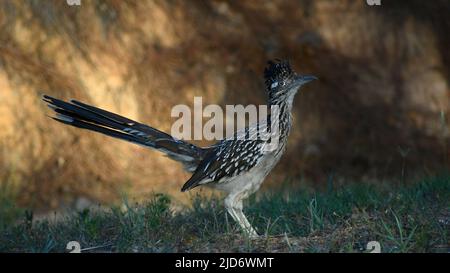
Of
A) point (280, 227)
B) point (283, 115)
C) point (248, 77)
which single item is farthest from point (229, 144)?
point (248, 77)

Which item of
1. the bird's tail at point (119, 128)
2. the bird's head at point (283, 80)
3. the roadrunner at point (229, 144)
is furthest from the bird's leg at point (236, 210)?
the bird's head at point (283, 80)

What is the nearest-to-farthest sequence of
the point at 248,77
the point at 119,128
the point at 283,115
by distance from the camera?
the point at 119,128, the point at 283,115, the point at 248,77

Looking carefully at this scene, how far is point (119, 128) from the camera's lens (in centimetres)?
611

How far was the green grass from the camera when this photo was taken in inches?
207

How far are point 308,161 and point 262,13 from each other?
2.21m

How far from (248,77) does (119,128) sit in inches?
189

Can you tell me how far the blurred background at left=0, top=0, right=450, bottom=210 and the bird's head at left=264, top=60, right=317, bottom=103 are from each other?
354cm

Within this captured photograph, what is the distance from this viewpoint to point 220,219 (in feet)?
20.4

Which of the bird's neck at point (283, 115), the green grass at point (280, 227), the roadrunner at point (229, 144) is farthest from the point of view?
the bird's neck at point (283, 115)

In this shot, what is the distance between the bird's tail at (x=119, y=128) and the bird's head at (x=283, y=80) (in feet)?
2.65

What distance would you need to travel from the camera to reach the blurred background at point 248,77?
9.48 metres

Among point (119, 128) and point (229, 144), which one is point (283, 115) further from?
point (119, 128)

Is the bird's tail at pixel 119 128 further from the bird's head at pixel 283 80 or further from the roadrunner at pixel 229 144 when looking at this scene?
the bird's head at pixel 283 80
